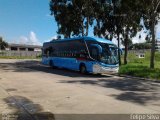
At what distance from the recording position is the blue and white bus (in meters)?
24.6

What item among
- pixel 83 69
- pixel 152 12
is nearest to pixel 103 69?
pixel 83 69

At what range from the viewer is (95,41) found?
25234 mm

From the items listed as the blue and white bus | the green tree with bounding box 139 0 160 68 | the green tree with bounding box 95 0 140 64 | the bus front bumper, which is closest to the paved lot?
the bus front bumper

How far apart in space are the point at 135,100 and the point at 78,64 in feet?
49.3

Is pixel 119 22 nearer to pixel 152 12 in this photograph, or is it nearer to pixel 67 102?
pixel 152 12

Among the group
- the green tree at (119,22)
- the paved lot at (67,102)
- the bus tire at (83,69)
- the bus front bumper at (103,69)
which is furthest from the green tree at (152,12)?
the paved lot at (67,102)

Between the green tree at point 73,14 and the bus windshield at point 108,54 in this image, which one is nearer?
the bus windshield at point 108,54

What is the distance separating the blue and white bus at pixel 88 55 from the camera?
80.7ft

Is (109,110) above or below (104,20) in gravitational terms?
below

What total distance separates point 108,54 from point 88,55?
1.69 m

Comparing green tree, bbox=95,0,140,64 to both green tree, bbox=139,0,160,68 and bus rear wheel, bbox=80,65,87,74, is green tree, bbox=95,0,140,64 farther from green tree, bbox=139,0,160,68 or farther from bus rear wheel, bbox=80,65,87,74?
bus rear wheel, bbox=80,65,87,74

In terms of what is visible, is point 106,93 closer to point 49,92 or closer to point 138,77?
point 49,92

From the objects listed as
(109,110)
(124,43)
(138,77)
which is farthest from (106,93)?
(124,43)

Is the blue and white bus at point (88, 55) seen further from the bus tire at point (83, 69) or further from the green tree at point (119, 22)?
the green tree at point (119, 22)
